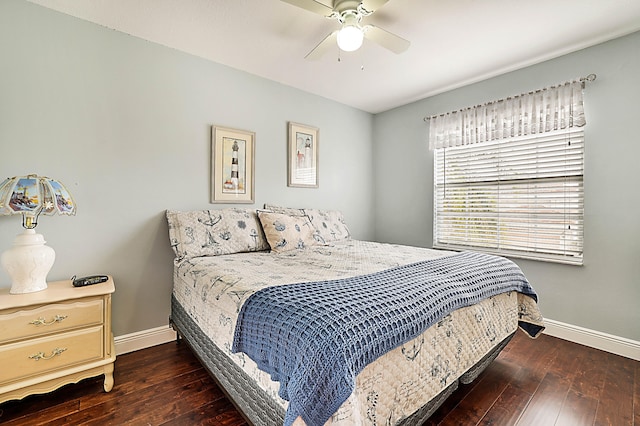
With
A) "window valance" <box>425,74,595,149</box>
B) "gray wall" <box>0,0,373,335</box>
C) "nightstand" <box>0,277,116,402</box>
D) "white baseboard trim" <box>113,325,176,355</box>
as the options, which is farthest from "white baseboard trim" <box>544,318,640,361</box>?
"nightstand" <box>0,277,116,402</box>

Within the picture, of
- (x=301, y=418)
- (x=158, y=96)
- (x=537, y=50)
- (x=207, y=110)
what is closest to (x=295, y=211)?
(x=207, y=110)

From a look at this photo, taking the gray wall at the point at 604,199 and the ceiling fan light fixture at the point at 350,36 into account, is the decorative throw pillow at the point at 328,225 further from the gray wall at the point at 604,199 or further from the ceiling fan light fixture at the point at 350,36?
the gray wall at the point at 604,199

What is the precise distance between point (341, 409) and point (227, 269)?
1139 millimetres

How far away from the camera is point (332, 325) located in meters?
1.00

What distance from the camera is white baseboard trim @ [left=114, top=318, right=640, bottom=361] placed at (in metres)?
2.24

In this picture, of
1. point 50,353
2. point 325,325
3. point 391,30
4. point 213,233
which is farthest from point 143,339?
point 391,30

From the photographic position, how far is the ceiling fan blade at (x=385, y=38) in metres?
1.91

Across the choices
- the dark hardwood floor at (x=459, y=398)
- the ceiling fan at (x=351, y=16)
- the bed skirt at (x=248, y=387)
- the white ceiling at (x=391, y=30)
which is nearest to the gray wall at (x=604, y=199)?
the white ceiling at (x=391, y=30)

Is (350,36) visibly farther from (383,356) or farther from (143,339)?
(143,339)

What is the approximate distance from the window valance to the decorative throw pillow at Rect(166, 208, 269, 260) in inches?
90.9

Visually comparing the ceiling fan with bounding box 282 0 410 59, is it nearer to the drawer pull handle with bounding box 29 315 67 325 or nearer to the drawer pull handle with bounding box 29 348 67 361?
the drawer pull handle with bounding box 29 315 67 325

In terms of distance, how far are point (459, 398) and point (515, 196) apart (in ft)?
6.57

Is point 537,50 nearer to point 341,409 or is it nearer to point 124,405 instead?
point 341,409

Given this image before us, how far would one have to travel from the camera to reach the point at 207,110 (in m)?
2.67
